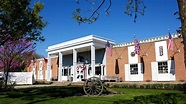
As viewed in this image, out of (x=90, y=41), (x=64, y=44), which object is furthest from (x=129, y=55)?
(x=64, y=44)

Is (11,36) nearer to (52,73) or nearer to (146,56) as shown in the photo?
(146,56)

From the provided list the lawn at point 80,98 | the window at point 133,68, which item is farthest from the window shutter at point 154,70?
the lawn at point 80,98

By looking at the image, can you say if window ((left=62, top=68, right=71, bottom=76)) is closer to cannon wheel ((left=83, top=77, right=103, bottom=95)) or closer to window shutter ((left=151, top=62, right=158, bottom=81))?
window shutter ((left=151, top=62, right=158, bottom=81))

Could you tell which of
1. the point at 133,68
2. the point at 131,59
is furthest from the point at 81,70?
the point at 133,68

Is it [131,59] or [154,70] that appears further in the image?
[131,59]

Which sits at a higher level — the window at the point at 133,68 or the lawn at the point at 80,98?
the window at the point at 133,68

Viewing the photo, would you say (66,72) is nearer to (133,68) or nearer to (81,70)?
(81,70)

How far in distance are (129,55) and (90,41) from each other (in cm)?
606

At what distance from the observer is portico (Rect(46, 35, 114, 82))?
29109 millimetres

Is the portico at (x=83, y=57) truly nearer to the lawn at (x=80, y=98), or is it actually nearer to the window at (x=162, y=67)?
the window at (x=162, y=67)

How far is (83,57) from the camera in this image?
114 feet

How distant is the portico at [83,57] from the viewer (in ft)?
95.5

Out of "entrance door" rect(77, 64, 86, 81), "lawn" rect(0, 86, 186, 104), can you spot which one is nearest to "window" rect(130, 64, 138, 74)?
"entrance door" rect(77, 64, 86, 81)

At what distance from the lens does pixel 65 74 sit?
37.5 metres
